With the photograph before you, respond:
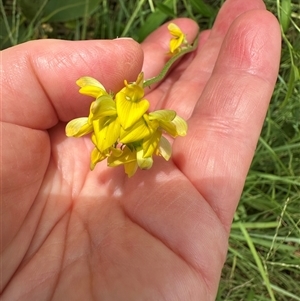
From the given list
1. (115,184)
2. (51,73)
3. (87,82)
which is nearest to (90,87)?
(87,82)

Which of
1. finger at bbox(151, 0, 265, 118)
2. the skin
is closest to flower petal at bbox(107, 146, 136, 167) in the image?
the skin

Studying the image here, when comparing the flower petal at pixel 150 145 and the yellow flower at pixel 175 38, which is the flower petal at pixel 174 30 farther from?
the flower petal at pixel 150 145

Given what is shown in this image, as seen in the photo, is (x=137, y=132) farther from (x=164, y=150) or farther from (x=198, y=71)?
(x=198, y=71)

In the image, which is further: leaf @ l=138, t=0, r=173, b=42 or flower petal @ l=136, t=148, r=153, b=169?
leaf @ l=138, t=0, r=173, b=42

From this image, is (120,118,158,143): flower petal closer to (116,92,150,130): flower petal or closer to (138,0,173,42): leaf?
(116,92,150,130): flower petal

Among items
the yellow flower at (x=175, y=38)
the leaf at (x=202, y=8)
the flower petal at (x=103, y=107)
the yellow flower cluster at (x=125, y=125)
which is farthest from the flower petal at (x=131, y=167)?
the leaf at (x=202, y=8)

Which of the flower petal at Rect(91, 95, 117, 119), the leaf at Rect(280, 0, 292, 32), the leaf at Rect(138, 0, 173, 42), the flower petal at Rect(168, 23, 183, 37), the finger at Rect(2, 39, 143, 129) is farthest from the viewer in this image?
the leaf at Rect(138, 0, 173, 42)
